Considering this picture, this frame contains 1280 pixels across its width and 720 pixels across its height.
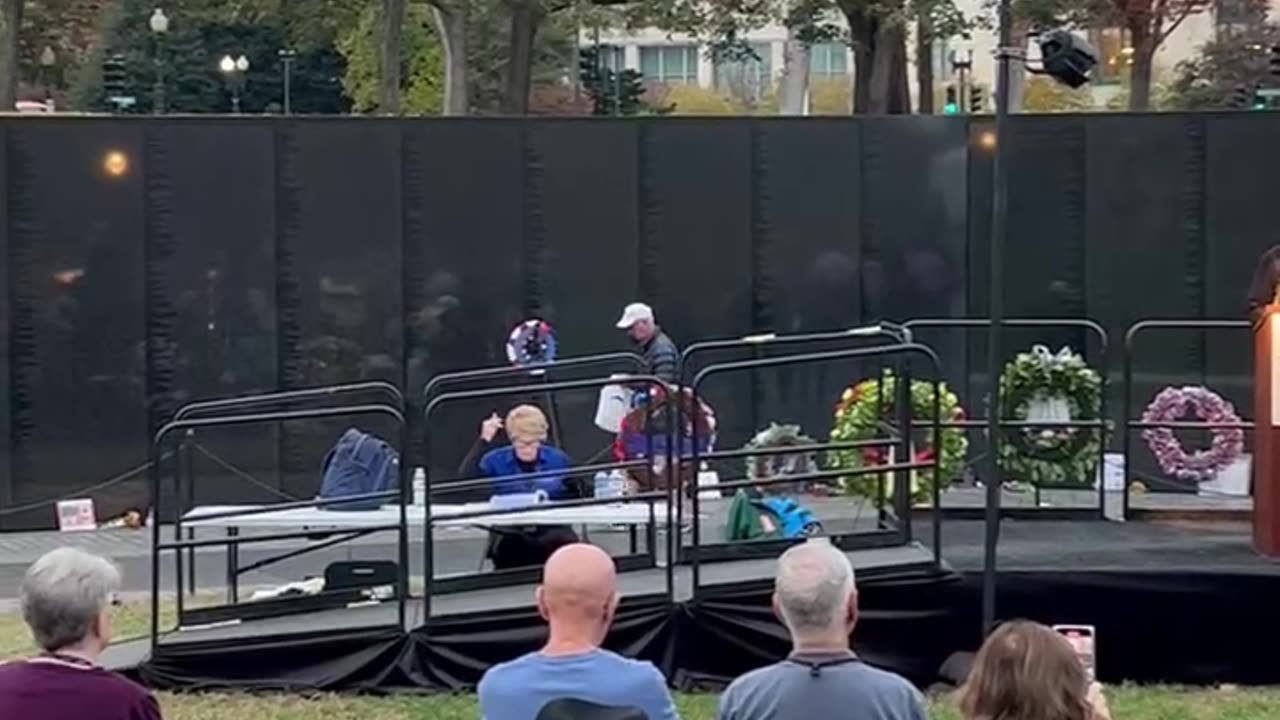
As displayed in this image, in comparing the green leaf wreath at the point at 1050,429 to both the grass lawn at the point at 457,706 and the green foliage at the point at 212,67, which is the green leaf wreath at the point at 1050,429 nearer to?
the grass lawn at the point at 457,706

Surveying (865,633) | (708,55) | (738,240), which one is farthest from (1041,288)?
(708,55)

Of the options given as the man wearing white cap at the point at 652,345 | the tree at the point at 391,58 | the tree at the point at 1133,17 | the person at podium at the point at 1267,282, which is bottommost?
the man wearing white cap at the point at 652,345

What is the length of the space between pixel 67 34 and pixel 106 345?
33.1 meters

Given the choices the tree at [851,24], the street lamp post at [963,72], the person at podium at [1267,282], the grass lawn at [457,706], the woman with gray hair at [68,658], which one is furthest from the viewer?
the street lamp post at [963,72]

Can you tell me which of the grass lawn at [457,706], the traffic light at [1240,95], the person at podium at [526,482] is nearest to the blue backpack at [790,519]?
the person at podium at [526,482]

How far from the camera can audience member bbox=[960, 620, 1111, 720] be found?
154 inches

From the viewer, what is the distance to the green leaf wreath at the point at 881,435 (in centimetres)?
1023

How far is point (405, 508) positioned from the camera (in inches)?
336

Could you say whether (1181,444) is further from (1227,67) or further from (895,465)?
(1227,67)

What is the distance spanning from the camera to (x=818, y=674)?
4270 mm

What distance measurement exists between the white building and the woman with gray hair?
25440 mm

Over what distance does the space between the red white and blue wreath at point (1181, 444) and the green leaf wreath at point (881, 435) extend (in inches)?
92.9

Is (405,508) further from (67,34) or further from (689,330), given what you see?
(67,34)

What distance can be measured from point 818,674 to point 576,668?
52 centimetres
